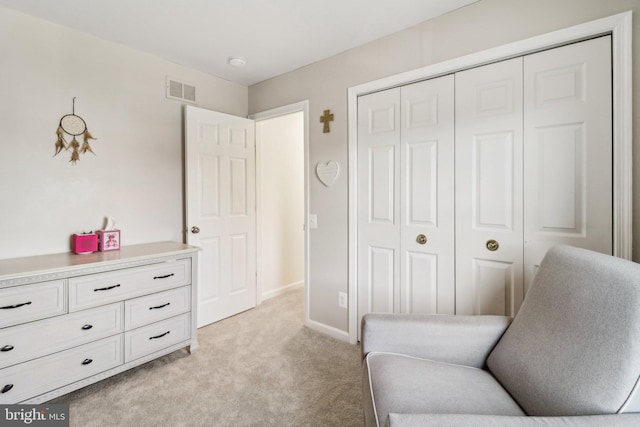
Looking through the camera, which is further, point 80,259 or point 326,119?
point 326,119

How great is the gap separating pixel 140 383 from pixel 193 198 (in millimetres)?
1450

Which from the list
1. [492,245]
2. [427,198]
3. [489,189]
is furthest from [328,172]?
[492,245]

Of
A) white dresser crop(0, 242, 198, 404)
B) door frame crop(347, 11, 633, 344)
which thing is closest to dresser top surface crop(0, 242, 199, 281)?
white dresser crop(0, 242, 198, 404)

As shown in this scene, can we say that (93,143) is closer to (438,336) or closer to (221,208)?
(221,208)

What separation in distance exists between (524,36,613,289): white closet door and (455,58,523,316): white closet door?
0.06 meters

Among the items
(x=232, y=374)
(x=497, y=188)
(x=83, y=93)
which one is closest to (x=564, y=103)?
(x=497, y=188)

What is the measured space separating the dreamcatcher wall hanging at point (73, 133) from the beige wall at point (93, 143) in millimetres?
33

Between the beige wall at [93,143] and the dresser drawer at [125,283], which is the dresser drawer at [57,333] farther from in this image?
the beige wall at [93,143]

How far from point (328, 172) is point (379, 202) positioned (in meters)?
0.53

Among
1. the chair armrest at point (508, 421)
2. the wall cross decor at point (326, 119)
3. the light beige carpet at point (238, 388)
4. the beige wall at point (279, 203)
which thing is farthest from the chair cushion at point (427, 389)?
the beige wall at point (279, 203)

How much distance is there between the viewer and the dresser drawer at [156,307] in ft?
6.48

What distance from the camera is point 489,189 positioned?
1854 millimetres

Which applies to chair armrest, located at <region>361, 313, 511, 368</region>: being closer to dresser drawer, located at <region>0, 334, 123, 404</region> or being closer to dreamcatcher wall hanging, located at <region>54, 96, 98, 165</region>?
dresser drawer, located at <region>0, 334, 123, 404</region>
